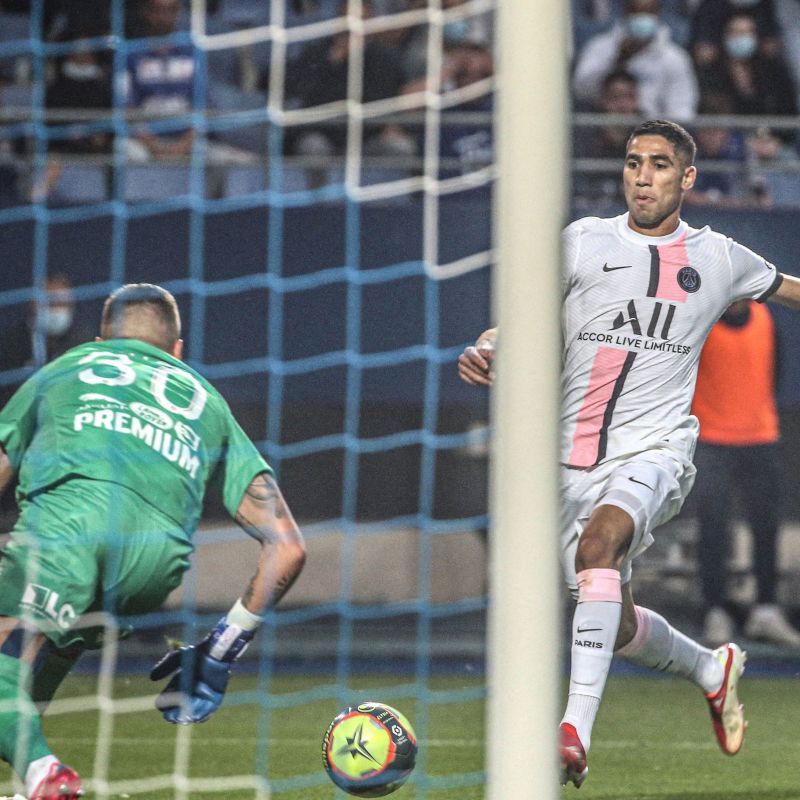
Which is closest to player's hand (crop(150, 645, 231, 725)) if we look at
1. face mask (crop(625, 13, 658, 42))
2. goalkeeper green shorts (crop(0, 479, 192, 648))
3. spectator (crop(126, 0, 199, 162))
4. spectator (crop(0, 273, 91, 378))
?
goalkeeper green shorts (crop(0, 479, 192, 648))

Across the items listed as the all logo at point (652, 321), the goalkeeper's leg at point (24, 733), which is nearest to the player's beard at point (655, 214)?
the all logo at point (652, 321)

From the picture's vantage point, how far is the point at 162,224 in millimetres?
9945

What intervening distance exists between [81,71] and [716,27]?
4144 mm

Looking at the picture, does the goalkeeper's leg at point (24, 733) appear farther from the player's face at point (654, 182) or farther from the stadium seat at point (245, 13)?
the stadium seat at point (245, 13)

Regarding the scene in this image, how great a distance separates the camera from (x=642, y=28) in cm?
1082

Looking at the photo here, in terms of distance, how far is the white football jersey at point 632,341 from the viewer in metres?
5.57

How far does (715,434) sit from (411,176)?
2.34 metres

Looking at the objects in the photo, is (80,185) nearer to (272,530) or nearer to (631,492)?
(272,530)

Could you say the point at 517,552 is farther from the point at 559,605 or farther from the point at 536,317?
the point at 536,317

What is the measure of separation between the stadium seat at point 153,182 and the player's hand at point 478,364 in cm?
504

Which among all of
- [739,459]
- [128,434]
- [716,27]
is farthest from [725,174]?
[128,434]

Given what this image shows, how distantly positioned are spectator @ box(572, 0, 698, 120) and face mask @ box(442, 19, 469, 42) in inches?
30.2

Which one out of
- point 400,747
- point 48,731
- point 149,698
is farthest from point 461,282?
point 400,747

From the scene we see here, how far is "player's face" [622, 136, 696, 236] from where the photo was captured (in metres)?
5.57
